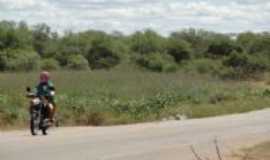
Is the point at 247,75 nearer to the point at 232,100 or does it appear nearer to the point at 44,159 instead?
the point at 232,100

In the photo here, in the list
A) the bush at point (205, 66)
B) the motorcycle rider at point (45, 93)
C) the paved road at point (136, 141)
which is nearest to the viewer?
the paved road at point (136, 141)

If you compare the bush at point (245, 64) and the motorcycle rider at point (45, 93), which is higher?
the motorcycle rider at point (45, 93)

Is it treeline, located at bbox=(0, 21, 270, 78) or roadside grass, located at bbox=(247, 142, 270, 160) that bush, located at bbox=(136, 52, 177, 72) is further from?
roadside grass, located at bbox=(247, 142, 270, 160)

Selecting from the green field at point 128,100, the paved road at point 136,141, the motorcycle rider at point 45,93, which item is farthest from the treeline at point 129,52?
the motorcycle rider at point 45,93

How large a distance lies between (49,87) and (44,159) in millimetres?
5806

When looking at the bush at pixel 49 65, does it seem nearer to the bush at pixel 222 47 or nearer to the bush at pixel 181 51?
the bush at pixel 181 51

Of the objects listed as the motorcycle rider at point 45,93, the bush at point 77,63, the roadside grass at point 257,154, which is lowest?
the bush at point 77,63

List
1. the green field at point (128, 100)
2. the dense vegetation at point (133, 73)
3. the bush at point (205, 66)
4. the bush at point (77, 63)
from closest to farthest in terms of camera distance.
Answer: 1. the green field at point (128, 100)
2. the dense vegetation at point (133, 73)
3. the bush at point (77, 63)
4. the bush at point (205, 66)

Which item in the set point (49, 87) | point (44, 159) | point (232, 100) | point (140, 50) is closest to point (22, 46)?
point (140, 50)

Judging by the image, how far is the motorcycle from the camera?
2031 centimetres

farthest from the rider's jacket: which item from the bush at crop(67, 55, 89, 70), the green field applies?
the bush at crop(67, 55, 89, 70)

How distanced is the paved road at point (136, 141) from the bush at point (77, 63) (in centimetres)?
4490

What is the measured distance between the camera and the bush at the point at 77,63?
71.0 meters

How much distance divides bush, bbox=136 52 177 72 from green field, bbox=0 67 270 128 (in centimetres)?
3160
